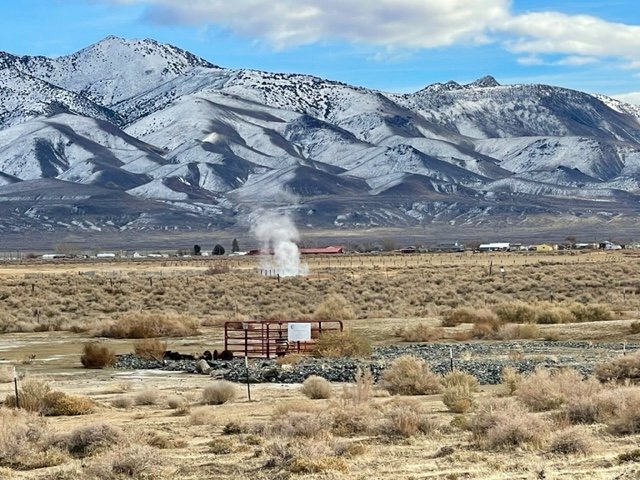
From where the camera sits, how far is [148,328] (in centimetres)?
4459

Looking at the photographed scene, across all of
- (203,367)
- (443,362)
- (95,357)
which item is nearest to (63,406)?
(203,367)

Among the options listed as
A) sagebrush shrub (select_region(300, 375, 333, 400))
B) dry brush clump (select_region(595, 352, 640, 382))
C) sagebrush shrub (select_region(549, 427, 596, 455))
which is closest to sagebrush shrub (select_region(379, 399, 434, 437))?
sagebrush shrub (select_region(549, 427, 596, 455))

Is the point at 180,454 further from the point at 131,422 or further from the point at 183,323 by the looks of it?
the point at 183,323

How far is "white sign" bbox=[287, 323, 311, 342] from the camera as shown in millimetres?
35406

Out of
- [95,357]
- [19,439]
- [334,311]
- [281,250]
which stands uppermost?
[281,250]

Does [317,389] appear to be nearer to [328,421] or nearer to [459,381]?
[459,381]

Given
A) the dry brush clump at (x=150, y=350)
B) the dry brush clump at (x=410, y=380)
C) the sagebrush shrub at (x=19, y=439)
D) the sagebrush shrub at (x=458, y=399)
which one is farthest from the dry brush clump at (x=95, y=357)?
the sagebrush shrub at (x=19, y=439)

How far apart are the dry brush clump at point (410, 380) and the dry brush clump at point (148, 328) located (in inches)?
801

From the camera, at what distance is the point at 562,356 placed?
31.4 m

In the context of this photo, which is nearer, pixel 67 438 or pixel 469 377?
pixel 67 438

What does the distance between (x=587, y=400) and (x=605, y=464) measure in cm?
350

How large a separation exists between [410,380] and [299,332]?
11369 millimetres

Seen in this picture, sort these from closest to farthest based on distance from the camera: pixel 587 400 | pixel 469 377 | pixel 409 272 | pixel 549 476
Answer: pixel 549 476 → pixel 587 400 → pixel 469 377 → pixel 409 272

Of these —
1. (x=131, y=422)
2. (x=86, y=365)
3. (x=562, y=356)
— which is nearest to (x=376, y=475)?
(x=131, y=422)
